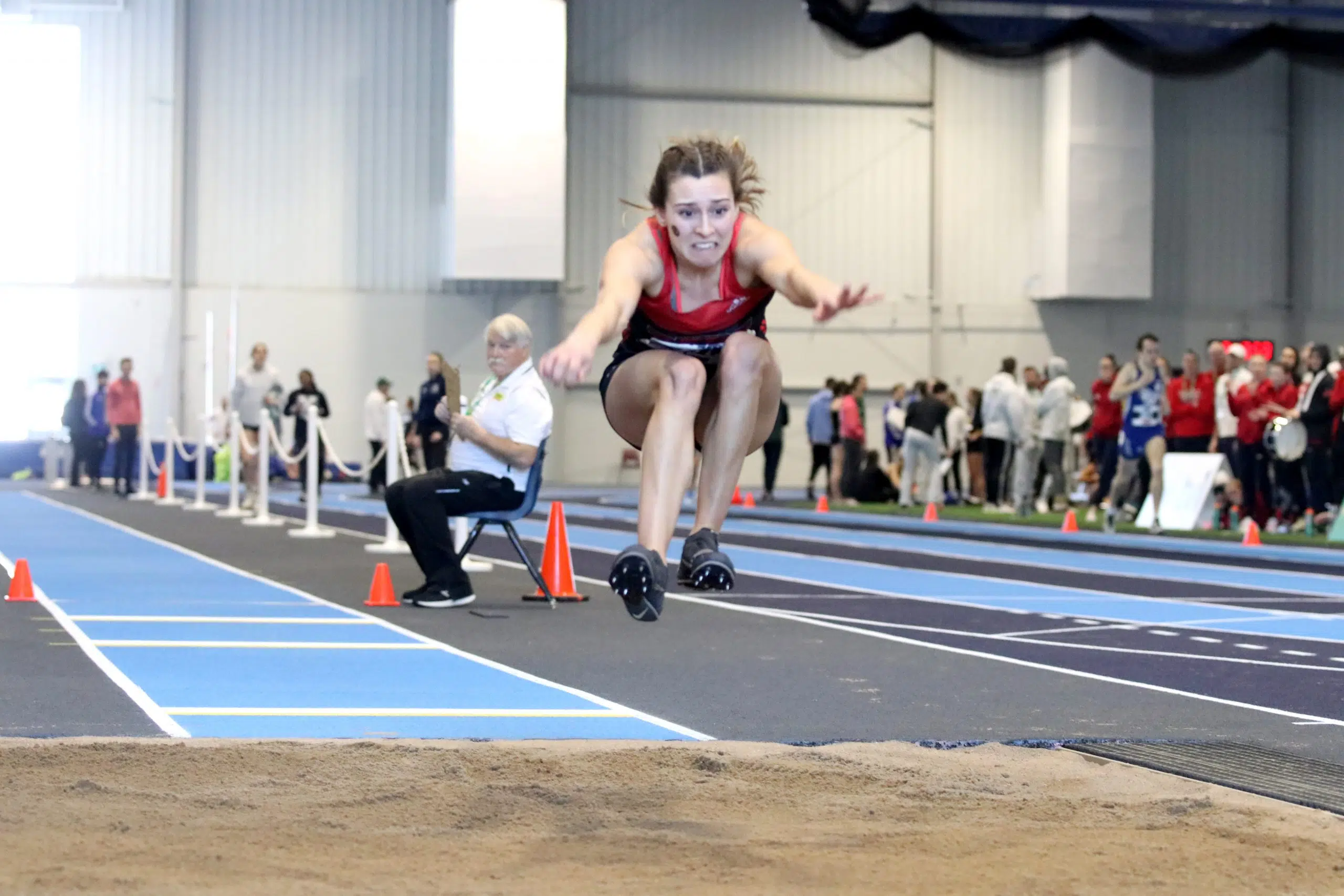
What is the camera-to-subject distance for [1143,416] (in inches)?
600

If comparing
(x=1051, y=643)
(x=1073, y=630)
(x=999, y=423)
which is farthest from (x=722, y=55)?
(x=1051, y=643)

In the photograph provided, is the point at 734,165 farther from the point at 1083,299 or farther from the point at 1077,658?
the point at 1083,299

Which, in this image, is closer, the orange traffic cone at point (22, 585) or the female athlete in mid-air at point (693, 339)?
the female athlete in mid-air at point (693, 339)

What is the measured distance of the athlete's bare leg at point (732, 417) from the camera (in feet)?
16.5

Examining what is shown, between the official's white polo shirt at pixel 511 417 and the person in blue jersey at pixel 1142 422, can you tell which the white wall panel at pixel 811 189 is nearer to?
the person in blue jersey at pixel 1142 422

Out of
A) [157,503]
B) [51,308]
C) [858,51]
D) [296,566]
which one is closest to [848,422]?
[858,51]

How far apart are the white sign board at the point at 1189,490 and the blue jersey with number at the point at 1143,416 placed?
460 mm

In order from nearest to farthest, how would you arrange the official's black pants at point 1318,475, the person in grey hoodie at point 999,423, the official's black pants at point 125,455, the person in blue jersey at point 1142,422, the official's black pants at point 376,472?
the official's black pants at point 1318,475, the person in blue jersey at point 1142,422, the person in grey hoodie at point 999,423, the official's black pants at point 125,455, the official's black pants at point 376,472

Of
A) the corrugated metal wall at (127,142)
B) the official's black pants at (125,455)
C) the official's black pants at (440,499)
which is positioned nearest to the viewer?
the official's black pants at (440,499)

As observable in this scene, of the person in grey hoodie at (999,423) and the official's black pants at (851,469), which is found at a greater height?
the person in grey hoodie at (999,423)

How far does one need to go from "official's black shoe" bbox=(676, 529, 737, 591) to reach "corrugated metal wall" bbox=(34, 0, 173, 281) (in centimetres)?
2333

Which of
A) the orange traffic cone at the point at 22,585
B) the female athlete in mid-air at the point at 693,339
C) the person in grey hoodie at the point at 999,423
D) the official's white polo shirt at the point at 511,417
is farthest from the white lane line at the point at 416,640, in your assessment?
the person in grey hoodie at the point at 999,423

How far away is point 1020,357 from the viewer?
28.5 m

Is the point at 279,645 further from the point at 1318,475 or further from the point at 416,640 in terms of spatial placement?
the point at 1318,475
